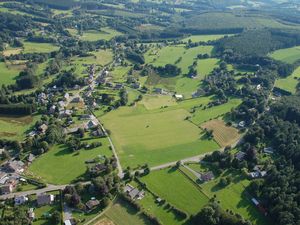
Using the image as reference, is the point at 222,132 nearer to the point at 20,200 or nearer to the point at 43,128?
the point at 43,128

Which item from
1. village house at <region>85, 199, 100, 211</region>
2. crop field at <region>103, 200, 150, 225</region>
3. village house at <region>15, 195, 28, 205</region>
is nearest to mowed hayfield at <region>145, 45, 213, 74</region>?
crop field at <region>103, 200, 150, 225</region>

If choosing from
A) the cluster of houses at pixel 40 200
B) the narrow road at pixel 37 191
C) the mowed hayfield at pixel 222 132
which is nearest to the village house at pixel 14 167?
the narrow road at pixel 37 191

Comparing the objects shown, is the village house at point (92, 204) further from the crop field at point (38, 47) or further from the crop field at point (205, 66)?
the crop field at point (38, 47)

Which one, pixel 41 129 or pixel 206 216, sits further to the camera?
pixel 41 129

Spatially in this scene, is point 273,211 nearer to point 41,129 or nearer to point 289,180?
point 289,180

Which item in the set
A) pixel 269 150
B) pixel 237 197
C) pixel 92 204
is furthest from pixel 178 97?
pixel 92 204

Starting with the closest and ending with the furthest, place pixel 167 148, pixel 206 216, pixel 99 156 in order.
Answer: pixel 206 216 < pixel 99 156 < pixel 167 148

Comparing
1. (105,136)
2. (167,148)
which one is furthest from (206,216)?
(105,136)
